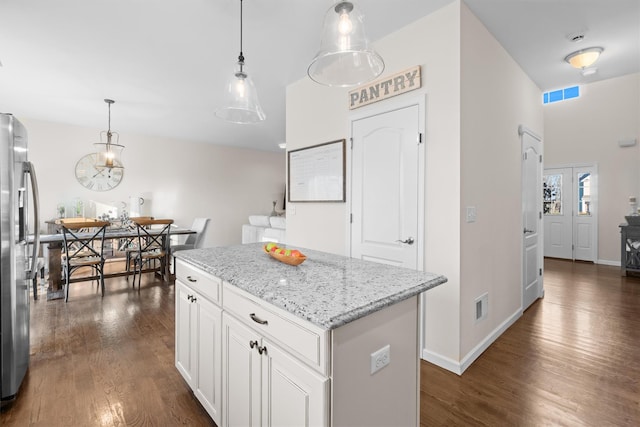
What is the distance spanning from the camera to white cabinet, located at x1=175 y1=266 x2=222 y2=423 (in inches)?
61.9

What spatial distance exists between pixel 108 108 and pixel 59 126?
1.81m

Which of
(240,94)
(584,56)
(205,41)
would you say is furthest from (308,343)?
(584,56)

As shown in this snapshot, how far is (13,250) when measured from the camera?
70.6 inches

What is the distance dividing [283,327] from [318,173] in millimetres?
2349

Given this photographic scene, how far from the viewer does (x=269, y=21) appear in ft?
8.04

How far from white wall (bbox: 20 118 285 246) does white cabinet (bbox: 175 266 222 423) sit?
17.3ft

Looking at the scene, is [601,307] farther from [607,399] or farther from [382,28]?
[382,28]

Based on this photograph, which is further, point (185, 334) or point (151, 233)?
point (151, 233)

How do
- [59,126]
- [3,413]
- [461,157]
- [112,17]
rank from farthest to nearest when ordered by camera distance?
1. [59,126]
2. [112,17]
3. [461,157]
4. [3,413]

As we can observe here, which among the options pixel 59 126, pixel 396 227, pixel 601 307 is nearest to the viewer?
pixel 396 227

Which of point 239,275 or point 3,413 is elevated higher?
point 239,275

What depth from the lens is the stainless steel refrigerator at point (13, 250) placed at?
172 cm

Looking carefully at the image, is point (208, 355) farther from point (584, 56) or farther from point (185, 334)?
point (584, 56)

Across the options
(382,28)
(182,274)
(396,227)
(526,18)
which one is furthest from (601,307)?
(182,274)
